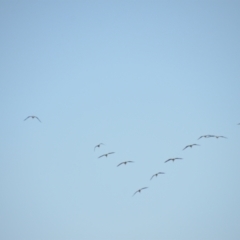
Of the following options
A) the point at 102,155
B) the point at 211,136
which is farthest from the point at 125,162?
the point at 211,136

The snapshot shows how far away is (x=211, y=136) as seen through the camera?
72188mm

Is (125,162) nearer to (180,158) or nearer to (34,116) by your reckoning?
(180,158)

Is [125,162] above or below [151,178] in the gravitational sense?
above

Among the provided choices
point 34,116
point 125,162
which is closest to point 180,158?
point 125,162

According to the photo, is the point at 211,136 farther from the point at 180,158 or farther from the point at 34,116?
the point at 34,116

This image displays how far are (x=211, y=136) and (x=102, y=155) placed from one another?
62.5 ft

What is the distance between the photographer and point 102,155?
7406cm

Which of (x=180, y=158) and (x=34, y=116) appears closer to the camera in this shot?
(x=180, y=158)

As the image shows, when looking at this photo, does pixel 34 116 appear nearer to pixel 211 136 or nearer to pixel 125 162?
pixel 125 162

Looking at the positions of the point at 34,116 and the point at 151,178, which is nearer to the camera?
the point at 151,178

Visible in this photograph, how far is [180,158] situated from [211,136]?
775 cm

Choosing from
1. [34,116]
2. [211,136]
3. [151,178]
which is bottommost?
[151,178]

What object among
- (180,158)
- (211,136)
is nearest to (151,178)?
(180,158)

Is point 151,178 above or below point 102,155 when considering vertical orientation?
below
